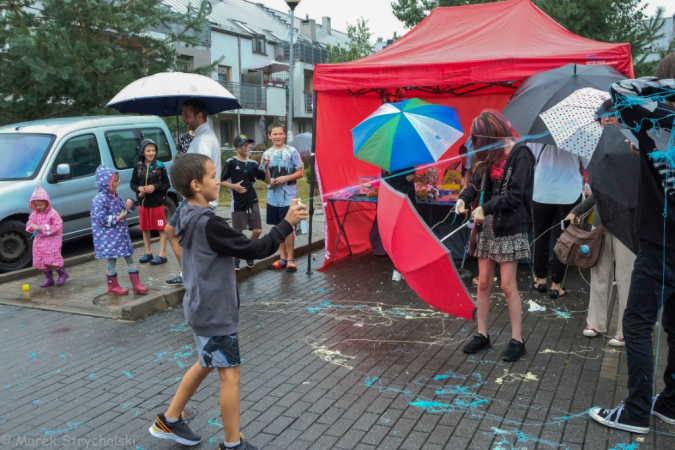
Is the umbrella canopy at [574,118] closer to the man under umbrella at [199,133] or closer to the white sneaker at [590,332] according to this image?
the white sneaker at [590,332]

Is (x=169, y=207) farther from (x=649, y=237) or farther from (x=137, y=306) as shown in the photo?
(x=649, y=237)

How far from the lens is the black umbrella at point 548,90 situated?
567 cm

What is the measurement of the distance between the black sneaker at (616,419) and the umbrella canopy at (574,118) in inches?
96.6

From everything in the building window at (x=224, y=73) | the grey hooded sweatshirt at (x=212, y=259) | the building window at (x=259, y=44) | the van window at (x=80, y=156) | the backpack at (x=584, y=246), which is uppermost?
the building window at (x=259, y=44)

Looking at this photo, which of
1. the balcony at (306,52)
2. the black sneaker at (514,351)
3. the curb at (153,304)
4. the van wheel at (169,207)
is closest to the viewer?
the black sneaker at (514,351)

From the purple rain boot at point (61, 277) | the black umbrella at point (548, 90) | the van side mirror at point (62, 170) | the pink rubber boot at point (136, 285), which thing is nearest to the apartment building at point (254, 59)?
the van side mirror at point (62, 170)

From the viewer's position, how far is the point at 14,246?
328 inches

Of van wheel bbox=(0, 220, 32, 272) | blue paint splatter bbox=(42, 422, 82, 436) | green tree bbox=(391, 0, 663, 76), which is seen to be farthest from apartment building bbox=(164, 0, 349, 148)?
blue paint splatter bbox=(42, 422, 82, 436)

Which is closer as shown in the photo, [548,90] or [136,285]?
[548,90]

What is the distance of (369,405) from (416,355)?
1.04 metres

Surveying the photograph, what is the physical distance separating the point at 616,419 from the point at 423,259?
1.54m

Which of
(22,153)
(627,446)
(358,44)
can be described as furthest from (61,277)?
(358,44)

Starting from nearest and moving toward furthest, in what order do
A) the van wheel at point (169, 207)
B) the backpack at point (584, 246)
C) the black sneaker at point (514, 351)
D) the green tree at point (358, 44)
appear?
1. the black sneaker at point (514, 351)
2. the backpack at point (584, 246)
3. the van wheel at point (169, 207)
4. the green tree at point (358, 44)

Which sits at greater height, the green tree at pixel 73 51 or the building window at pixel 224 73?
the building window at pixel 224 73
